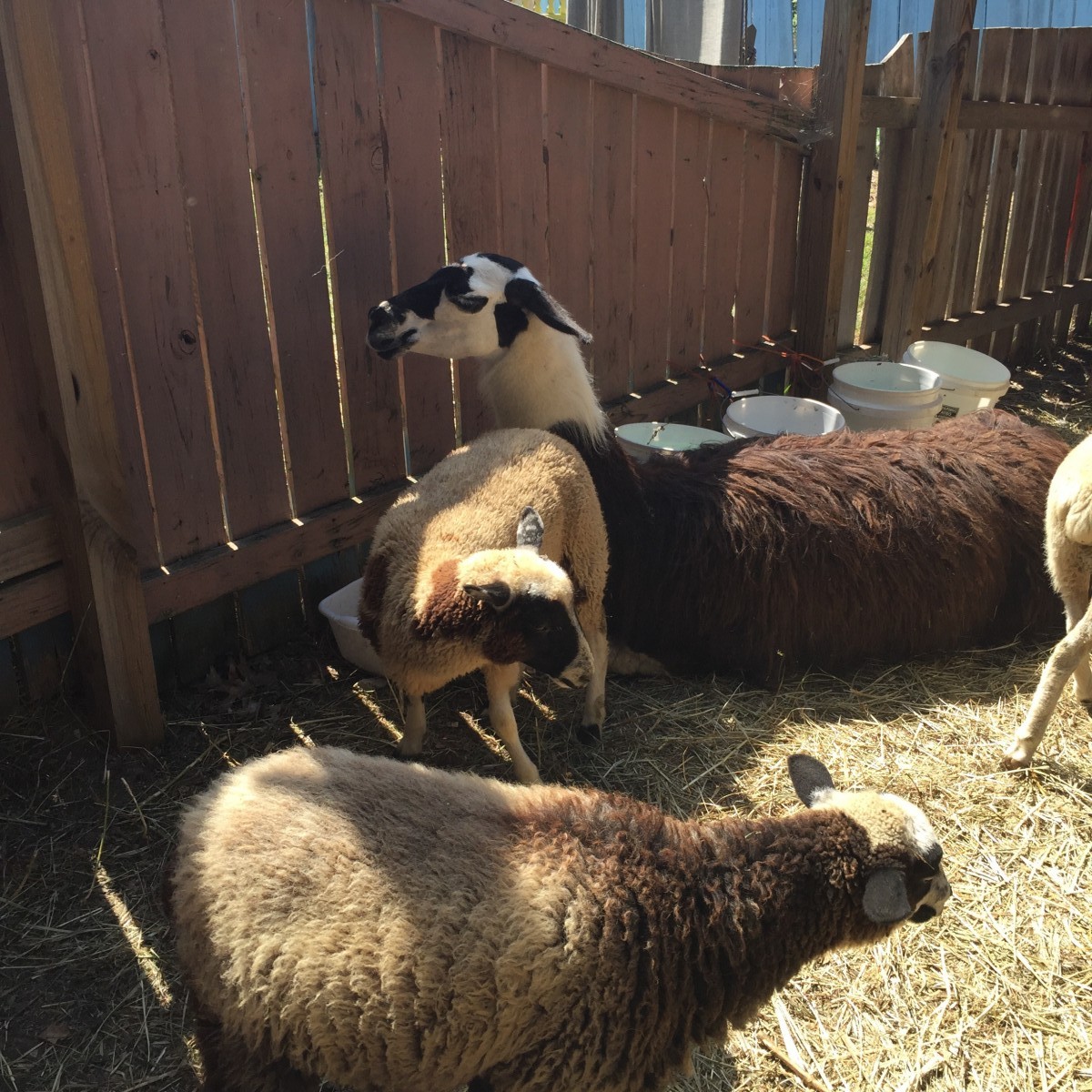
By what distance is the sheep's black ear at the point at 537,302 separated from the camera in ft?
13.4

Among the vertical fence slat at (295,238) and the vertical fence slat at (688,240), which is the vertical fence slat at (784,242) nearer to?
the vertical fence slat at (688,240)

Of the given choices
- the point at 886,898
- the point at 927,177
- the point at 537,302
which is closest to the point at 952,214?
the point at 927,177

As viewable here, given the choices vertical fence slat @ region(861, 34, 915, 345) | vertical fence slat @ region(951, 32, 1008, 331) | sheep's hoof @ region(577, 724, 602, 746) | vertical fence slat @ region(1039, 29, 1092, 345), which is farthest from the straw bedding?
vertical fence slat @ region(1039, 29, 1092, 345)

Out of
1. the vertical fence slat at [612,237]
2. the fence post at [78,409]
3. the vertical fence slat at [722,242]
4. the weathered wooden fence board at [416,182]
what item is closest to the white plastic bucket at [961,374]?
the vertical fence slat at [722,242]

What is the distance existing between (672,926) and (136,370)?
2.70m

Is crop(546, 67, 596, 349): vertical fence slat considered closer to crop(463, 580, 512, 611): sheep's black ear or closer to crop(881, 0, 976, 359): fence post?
crop(463, 580, 512, 611): sheep's black ear

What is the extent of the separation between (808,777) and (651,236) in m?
3.91

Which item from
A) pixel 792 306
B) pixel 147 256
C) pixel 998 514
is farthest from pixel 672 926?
pixel 792 306

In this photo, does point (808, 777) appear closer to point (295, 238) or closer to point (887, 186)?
point (295, 238)

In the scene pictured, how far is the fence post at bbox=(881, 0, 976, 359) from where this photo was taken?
6.44 metres

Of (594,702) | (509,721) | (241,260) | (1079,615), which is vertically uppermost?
(241,260)

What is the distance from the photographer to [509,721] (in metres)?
3.45

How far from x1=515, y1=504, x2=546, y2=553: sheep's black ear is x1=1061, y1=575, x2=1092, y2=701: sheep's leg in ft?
6.73

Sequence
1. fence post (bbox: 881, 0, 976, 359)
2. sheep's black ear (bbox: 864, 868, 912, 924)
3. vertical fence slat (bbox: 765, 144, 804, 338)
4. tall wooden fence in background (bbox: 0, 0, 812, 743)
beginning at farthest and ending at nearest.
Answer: fence post (bbox: 881, 0, 976, 359)
vertical fence slat (bbox: 765, 144, 804, 338)
tall wooden fence in background (bbox: 0, 0, 812, 743)
sheep's black ear (bbox: 864, 868, 912, 924)
